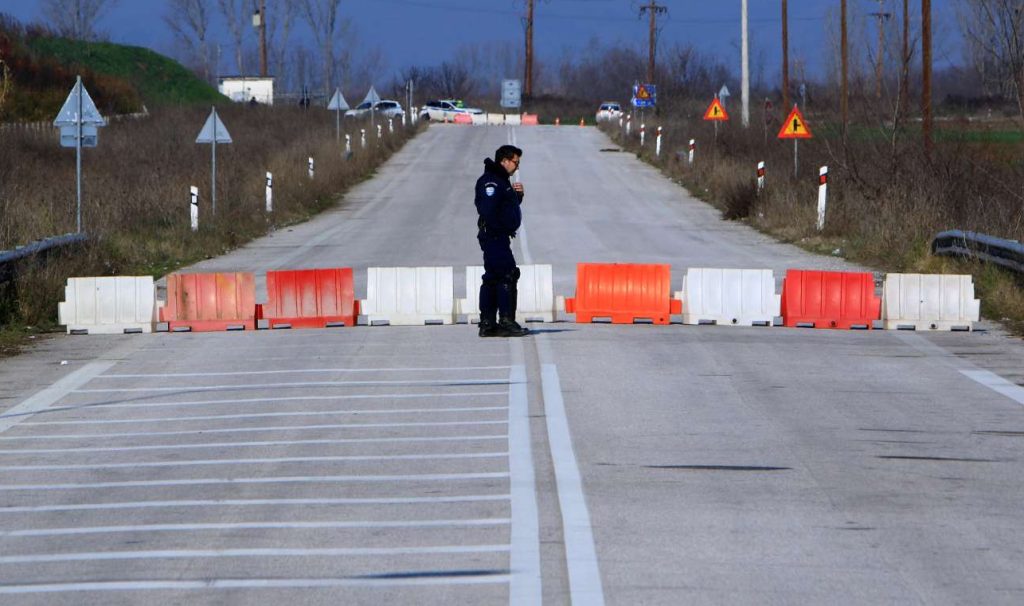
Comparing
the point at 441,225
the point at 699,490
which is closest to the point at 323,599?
the point at 699,490

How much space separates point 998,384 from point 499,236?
15.2 ft

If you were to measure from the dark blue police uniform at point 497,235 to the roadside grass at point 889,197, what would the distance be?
18.1ft

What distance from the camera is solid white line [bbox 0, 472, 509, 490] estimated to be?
7820 millimetres

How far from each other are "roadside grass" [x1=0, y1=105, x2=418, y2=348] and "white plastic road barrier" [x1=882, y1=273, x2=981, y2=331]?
8788mm

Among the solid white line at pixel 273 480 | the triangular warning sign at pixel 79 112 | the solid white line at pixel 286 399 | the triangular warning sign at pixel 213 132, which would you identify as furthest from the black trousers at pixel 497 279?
the triangular warning sign at pixel 213 132

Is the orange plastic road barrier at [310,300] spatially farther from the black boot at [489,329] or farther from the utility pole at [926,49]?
the utility pole at [926,49]

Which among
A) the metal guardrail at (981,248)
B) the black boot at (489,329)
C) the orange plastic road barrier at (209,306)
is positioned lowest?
the black boot at (489,329)

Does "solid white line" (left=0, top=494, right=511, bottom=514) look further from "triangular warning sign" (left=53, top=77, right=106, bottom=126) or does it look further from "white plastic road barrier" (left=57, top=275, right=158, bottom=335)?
"triangular warning sign" (left=53, top=77, right=106, bottom=126)

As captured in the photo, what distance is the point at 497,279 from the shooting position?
13.7 m

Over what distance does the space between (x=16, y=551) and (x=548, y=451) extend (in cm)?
313

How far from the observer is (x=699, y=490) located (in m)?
7.53

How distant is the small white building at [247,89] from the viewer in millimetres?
90062

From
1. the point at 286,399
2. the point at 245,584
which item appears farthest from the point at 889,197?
the point at 245,584

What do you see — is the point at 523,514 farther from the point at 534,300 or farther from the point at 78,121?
the point at 78,121
